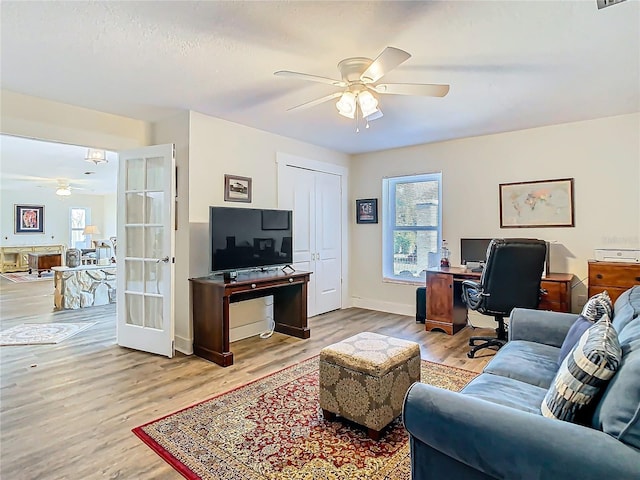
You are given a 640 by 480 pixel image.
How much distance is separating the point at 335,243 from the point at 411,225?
117 cm

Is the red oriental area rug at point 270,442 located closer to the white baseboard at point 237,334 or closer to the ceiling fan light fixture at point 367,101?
the white baseboard at point 237,334

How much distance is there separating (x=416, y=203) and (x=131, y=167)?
3.69 meters

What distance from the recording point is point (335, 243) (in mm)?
5469

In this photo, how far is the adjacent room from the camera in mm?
1822

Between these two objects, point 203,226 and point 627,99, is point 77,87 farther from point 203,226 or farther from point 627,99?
point 627,99

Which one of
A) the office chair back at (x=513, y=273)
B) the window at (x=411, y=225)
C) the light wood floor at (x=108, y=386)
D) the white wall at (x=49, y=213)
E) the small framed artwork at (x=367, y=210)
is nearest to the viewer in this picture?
the light wood floor at (x=108, y=386)

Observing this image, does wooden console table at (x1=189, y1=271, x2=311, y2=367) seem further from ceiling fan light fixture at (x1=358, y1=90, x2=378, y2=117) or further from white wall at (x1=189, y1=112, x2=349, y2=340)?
ceiling fan light fixture at (x1=358, y1=90, x2=378, y2=117)

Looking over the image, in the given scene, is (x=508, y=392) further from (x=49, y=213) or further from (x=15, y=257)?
(x=49, y=213)

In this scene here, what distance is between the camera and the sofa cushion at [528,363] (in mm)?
1892

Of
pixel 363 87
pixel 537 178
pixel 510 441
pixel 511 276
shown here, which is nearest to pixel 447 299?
pixel 511 276

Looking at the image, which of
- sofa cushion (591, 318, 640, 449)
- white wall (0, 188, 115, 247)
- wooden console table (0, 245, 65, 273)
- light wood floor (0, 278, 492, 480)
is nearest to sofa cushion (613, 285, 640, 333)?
sofa cushion (591, 318, 640, 449)

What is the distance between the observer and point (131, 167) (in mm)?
3756

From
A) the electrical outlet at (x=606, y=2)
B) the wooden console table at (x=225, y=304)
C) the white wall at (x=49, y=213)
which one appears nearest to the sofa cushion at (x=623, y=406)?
the electrical outlet at (x=606, y=2)

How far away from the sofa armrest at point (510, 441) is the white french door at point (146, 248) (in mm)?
2833
